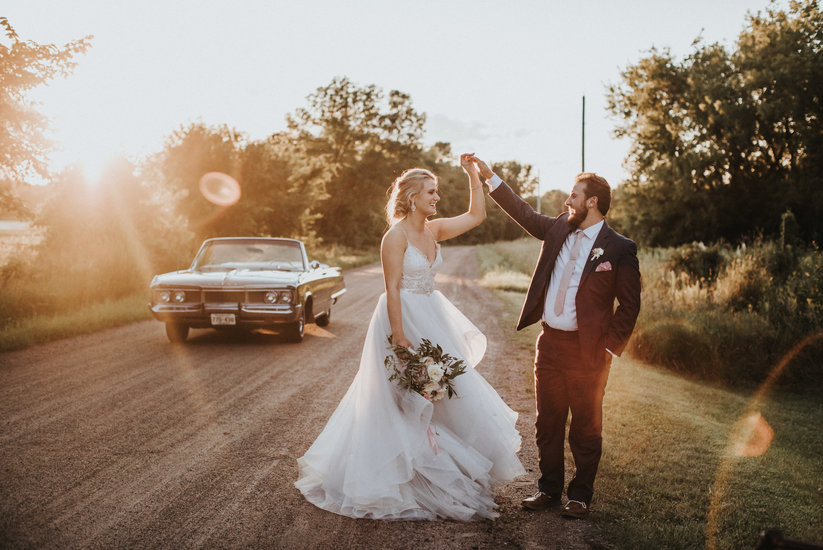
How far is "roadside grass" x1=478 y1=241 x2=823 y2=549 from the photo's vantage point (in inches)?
134

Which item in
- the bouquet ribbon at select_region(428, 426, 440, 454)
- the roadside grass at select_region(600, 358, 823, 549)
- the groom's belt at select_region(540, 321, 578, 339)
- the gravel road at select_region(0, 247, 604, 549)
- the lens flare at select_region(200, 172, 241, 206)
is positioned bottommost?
the roadside grass at select_region(600, 358, 823, 549)

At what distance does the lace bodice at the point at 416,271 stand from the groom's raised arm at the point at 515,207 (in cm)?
55

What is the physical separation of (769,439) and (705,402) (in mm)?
1230

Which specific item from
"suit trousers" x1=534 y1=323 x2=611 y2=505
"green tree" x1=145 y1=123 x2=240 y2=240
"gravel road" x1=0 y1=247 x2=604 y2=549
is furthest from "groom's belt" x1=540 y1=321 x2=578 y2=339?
"green tree" x1=145 y1=123 x2=240 y2=240

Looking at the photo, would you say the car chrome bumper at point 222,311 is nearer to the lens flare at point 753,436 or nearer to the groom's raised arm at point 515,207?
the groom's raised arm at point 515,207

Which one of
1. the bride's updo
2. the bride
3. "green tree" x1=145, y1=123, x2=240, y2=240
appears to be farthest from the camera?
"green tree" x1=145, y1=123, x2=240, y2=240

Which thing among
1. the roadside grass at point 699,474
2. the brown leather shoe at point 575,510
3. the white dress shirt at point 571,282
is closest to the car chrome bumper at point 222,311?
the roadside grass at point 699,474

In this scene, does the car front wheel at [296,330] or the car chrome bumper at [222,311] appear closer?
the car chrome bumper at [222,311]

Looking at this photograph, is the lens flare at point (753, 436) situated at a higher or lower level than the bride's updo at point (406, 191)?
lower

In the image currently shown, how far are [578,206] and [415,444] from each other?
1776 millimetres

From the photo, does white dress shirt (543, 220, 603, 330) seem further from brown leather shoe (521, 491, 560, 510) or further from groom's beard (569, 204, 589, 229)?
brown leather shoe (521, 491, 560, 510)

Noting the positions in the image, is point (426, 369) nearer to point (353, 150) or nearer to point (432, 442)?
point (432, 442)

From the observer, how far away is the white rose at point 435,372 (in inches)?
140

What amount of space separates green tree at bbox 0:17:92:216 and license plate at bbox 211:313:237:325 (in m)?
5.07
